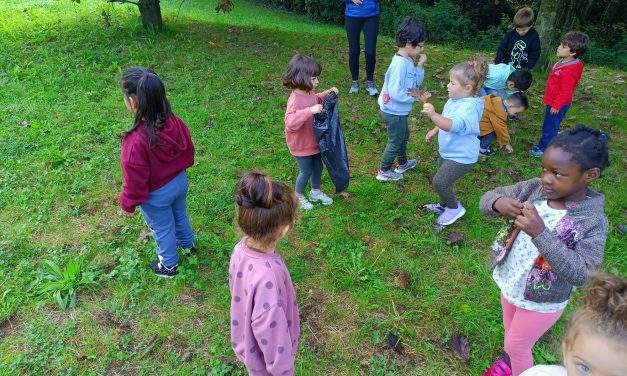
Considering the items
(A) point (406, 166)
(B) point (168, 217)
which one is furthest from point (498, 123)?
(B) point (168, 217)

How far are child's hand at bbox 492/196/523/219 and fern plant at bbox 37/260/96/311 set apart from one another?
10.4 ft

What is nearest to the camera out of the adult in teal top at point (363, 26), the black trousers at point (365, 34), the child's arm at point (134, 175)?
the child's arm at point (134, 175)

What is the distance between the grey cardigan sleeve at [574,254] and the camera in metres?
1.81

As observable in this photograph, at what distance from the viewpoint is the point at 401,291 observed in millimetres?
3420

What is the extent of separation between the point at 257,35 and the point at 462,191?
6509mm

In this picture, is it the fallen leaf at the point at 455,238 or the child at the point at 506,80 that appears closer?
the fallen leaf at the point at 455,238

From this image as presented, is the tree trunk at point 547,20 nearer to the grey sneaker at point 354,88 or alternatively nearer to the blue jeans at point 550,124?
the blue jeans at point 550,124

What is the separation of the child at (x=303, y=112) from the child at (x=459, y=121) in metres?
0.98

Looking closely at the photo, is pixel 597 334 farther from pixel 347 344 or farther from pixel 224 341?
pixel 224 341

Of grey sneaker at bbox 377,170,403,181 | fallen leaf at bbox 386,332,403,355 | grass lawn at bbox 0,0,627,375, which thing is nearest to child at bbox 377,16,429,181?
grey sneaker at bbox 377,170,403,181

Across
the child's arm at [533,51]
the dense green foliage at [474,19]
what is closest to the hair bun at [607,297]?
the child's arm at [533,51]

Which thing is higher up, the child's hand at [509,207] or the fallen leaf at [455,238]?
the child's hand at [509,207]

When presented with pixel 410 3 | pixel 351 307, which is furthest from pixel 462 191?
pixel 410 3

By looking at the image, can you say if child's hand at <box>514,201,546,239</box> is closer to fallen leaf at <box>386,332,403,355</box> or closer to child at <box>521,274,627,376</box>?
child at <box>521,274,627,376</box>
